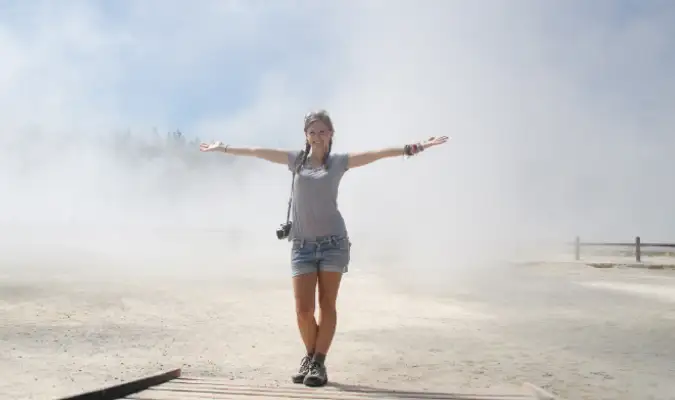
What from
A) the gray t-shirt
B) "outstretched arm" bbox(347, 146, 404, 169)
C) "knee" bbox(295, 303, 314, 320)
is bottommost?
"knee" bbox(295, 303, 314, 320)

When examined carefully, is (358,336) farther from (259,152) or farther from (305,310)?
(259,152)

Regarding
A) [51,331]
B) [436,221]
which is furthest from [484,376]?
[436,221]

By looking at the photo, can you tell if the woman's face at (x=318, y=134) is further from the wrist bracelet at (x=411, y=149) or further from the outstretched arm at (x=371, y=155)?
the wrist bracelet at (x=411, y=149)

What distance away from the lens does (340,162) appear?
398 centimetres

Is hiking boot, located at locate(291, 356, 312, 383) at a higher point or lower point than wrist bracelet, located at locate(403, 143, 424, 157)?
lower

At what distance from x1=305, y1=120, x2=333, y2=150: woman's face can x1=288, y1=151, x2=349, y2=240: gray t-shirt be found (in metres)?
0.16

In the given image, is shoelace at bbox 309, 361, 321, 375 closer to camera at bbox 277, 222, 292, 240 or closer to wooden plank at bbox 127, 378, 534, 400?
wooden plank at bbox 127, 378, 534, 400

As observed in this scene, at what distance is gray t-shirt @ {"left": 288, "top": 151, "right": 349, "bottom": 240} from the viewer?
3.85 meters

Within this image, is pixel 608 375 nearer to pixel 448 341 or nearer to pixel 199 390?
pixel 448 341

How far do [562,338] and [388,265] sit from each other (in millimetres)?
13100

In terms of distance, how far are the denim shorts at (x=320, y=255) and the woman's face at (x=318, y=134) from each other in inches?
24.2

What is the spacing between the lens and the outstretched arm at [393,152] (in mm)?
3814

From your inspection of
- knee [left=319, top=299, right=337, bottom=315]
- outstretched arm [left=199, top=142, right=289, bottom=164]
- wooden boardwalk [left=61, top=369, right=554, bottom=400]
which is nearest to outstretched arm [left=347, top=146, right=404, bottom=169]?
outstretched arm [left=199, top=142, right=289, bottom=164]

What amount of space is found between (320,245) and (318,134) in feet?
2.32
